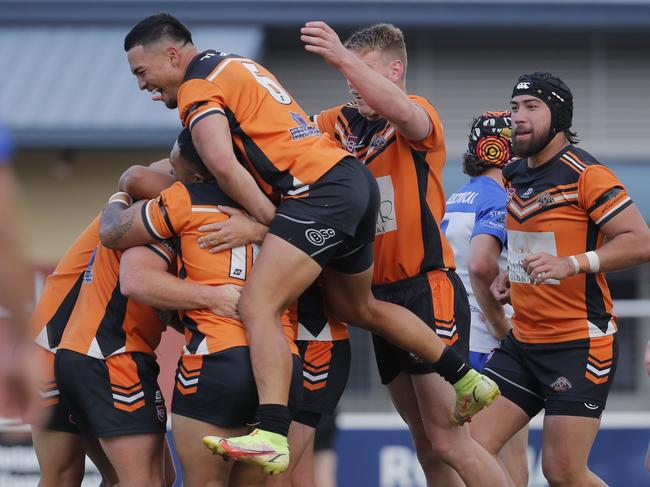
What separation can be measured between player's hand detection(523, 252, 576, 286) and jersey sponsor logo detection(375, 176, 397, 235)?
73cm

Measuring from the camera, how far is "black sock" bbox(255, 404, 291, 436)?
198 inches

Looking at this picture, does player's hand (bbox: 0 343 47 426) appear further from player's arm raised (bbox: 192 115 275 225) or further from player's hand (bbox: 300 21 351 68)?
player's hand (bbox: 300 21 351 68)

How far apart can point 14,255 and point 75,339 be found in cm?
250

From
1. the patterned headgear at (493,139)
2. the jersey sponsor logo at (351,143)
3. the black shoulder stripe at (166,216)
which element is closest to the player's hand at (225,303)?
the black shoulder stripe at (166,216)

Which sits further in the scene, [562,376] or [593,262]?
[562,376]

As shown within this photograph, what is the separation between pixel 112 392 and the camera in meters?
5.53

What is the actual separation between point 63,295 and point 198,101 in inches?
54.2

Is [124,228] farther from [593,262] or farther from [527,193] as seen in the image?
[593,262]

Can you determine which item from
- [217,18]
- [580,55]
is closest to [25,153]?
[217,18]

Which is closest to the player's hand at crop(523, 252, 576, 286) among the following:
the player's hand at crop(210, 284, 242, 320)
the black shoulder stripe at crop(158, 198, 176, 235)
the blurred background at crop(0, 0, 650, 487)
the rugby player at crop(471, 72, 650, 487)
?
the rugby player at crop(471, 72, 650, 487)

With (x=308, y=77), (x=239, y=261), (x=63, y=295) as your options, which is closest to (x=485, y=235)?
(x=239, y=261)

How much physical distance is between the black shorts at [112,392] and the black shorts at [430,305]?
1277mm

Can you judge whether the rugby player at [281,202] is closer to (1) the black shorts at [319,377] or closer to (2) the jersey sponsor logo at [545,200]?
(1) the black shorts at [319,377]

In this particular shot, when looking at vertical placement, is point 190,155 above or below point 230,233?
above
